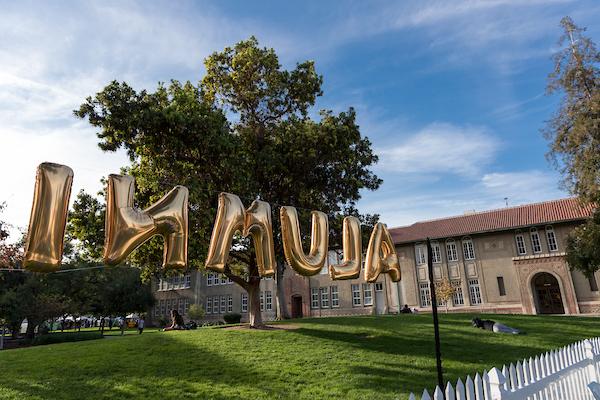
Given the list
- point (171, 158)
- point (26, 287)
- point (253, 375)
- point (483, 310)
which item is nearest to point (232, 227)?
point (253, 375)

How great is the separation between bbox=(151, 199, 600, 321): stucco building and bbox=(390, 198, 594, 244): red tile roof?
0.08 meters

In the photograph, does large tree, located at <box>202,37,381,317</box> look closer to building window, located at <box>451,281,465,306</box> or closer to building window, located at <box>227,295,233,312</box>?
building window, located at <box>451,281,465,306</box>

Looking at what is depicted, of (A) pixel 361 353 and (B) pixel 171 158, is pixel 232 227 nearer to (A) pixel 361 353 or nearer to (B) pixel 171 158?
(A) pixel 361 353

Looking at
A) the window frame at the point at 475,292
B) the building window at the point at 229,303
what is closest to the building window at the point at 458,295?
the window frame at the point at 475,292

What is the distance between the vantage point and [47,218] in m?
4.77

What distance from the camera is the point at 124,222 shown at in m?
5.31

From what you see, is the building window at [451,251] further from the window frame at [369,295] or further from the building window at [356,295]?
the building window at [356,295]

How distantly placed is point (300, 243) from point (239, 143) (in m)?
9.80

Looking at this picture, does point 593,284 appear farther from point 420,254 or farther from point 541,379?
point 541,379

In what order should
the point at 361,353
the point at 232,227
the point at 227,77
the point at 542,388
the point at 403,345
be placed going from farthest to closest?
the point at 227,77 → the point at 403,345 → the point at 361,353 → the point at 232,227 → the point at 542,388

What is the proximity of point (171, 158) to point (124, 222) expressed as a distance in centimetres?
1128

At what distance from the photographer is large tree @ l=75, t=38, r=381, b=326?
48.7ft

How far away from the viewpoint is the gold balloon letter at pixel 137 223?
17.2 ft

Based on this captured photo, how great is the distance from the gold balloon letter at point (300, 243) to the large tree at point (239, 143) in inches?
241
